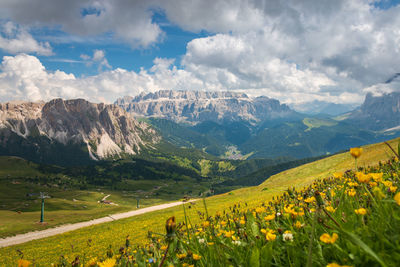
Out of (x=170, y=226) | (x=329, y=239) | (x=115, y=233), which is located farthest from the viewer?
(x=115, y=233)

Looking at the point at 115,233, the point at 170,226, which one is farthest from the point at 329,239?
the point at 115,233

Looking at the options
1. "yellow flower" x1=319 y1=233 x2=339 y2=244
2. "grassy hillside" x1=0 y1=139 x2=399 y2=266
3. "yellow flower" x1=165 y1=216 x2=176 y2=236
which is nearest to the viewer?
"yellow flower" x1=319 y1=233 x2=339 y2=244

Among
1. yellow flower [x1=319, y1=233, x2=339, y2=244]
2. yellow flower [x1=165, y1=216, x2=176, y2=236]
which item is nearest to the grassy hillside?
yellow flower [x1=165, y1=216, x2=176, y2=236]

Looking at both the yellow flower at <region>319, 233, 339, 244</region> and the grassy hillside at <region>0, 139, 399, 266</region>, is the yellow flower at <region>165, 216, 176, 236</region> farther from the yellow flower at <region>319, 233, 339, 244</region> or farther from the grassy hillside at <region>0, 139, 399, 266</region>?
the grassy hillside at <region>0, 139, 399, 266</region>

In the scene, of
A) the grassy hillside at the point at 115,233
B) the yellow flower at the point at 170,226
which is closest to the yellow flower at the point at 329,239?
the yellow flower at the point at 170,226

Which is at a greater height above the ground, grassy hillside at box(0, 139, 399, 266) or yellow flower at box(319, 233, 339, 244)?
yellow flower at box(319, 233, 339, 244)

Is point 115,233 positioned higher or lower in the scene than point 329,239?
lower

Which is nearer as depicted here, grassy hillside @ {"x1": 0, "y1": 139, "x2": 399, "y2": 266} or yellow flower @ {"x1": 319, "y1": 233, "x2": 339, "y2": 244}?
yellow flower @ {"x1": 319, "y1": 233, "x2": 339, "y2": 244}

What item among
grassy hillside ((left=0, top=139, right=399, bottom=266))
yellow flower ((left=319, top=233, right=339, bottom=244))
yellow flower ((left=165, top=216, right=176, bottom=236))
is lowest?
grassy hillside ((left=0, top=139, right=399, bottom=266))

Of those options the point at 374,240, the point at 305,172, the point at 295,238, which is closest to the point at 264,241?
the point at 295,238

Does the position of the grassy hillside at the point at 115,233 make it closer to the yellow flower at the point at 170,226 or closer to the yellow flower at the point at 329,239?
the yellow flower at the point at 170,226

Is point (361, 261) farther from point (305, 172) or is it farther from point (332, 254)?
point (305, 172)

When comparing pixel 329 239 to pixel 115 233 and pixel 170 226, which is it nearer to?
pixel 170 226

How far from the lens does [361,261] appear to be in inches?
69.9
